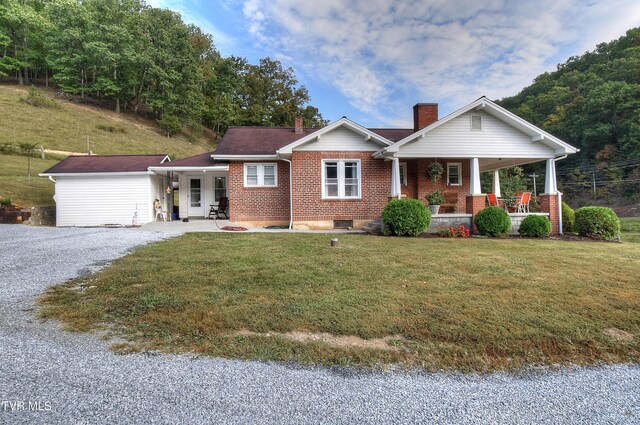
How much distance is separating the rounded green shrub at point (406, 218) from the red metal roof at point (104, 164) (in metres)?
11.1

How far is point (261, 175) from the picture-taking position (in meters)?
13.8

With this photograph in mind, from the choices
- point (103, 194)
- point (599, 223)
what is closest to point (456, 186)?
point (599, 223)

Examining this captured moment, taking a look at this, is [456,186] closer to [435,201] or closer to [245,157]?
[435,201]

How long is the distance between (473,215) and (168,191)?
14.2 m

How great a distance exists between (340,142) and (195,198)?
8.16 m

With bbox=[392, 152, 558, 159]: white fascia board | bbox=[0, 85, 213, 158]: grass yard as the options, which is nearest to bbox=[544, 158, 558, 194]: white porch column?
bbox=[392, 152, 558, 159]: white fascia board

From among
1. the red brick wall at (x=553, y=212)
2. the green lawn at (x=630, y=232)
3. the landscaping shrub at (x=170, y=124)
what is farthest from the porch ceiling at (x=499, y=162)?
the landscaping shrub at (x=170, y=124)

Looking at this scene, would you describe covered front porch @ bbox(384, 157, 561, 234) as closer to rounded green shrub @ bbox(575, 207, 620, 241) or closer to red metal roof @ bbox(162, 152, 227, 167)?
rounded green shrub @ bbox(575, 207, 620, 241)

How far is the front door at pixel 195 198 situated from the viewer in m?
16.0

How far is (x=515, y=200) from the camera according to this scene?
12.9 meters

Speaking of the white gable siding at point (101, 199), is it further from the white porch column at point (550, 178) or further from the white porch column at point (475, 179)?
the white porch column at point (550, 178)

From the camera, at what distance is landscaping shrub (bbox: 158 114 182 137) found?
39.9 m

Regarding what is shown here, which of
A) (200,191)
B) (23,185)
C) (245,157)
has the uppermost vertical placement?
(245,157)

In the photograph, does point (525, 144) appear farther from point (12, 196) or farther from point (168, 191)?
point (12, 196)
